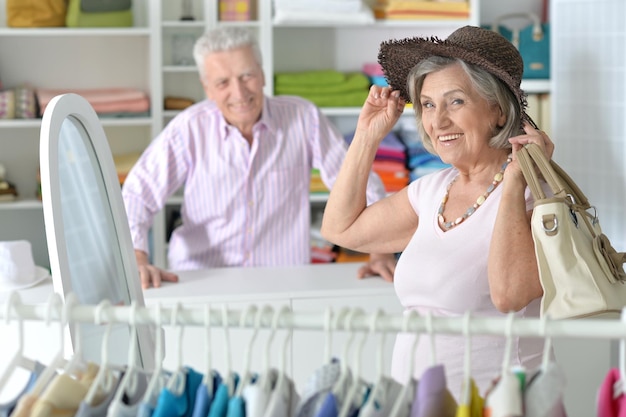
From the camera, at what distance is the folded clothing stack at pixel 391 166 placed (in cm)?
405

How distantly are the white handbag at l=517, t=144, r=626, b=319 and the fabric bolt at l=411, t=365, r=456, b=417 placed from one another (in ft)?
1.42

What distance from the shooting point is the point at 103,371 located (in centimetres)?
119

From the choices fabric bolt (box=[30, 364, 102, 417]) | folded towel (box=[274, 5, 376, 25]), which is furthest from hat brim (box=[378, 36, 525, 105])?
folded towel (box=[274, 5, 376, 25])

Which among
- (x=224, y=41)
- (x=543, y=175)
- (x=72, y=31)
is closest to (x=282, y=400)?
(x=543, y=175)

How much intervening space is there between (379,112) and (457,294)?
52 centimetres

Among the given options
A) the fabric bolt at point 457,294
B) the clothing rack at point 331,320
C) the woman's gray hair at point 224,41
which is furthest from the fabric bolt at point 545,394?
the woman's gray hair at point 224,41

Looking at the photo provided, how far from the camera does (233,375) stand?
1195 millimetres

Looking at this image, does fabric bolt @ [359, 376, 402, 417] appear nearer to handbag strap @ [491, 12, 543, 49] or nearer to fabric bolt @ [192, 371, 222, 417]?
fabric bolt @ [192, 371, 222, 417]

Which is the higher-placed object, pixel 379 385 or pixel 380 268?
pixel 379 385

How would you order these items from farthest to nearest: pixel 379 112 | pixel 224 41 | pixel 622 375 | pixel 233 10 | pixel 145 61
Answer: pixel 145 61, pixel 233 10, pixel 224 41, pixel 379 112, pixel 622 375

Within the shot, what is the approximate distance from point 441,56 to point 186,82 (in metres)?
2.55

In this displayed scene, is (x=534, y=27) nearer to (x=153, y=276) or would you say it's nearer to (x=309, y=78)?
(x=309, y=78)

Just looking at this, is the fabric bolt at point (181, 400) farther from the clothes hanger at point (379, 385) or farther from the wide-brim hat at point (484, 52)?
the wide-brim hat at point (484, 52)

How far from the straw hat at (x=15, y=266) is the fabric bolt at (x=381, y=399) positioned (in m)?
1.63
